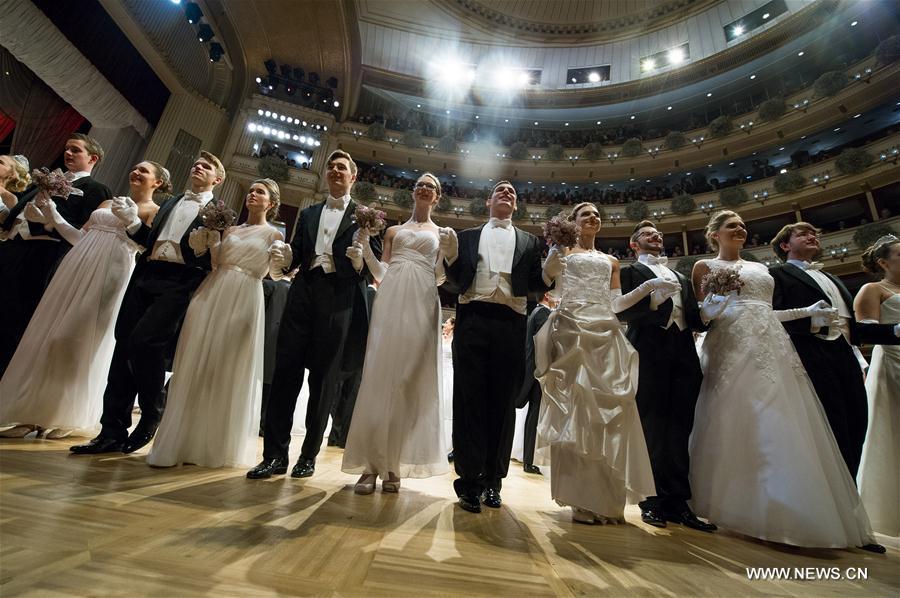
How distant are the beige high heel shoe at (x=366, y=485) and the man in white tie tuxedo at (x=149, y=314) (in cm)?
150

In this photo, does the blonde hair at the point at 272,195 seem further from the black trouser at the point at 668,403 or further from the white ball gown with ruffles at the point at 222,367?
the black trouser at the point at 668,403

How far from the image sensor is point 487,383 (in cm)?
236

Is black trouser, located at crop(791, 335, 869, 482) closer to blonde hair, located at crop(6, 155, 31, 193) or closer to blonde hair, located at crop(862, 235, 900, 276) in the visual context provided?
blonde hair, located at crop(862, 235, 900, 276)

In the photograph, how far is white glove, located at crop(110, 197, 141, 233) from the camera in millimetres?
2625

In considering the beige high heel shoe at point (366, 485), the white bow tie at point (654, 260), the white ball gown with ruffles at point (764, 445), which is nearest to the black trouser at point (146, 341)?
the beige high heel shoe at point (366, 485)

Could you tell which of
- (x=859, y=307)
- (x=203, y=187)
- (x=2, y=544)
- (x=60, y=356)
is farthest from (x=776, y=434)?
(x=60, y=356)

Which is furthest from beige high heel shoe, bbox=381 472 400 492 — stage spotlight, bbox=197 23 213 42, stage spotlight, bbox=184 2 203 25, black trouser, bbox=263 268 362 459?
stage spotlight, bbox=197 23 213 42

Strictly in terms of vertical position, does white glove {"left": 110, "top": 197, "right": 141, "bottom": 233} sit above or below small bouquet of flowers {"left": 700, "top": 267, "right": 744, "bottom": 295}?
above

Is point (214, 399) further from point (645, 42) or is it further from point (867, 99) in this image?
point (645, 42)

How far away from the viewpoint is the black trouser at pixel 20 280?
2922 mm

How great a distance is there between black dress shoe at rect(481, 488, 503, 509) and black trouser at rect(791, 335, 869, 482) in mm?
2367

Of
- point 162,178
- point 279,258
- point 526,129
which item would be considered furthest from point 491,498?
point 526,129

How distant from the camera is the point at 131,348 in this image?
240 cm

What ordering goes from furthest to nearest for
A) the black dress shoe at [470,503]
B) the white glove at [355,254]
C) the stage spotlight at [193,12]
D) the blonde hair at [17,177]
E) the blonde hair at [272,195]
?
the stage spotlight at [193,12] < the blonde hair at [17,177] < the blonde hair at [272,195] < the white glove at [355,254] < the black dress shoe at [470,503]
